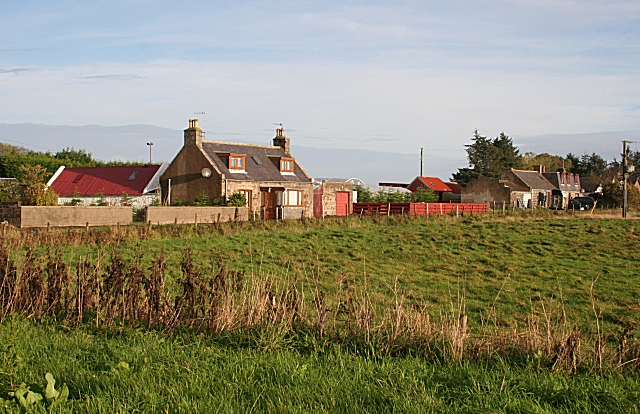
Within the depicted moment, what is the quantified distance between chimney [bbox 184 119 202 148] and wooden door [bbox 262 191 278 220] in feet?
19.1

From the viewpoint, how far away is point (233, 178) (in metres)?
41.4

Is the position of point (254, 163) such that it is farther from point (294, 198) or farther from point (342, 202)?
point (342, 202)

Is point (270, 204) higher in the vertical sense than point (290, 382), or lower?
higher

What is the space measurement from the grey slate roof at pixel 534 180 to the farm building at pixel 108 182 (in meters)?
47.1

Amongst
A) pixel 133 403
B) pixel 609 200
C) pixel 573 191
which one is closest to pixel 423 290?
pixel 133 403

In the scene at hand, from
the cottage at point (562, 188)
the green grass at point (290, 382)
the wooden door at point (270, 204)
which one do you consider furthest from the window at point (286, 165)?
the cottage at point (562, 188)

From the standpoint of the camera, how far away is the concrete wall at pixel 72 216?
92.3 feet

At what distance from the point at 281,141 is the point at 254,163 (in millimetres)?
5270

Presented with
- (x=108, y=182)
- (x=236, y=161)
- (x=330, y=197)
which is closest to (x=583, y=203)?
(x=330, y=197)

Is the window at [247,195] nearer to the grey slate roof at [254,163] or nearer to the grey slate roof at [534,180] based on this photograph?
the grey slate roof at [254,163]

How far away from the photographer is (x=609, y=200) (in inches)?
2707

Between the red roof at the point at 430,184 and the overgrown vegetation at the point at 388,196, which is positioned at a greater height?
the red roof at the point at 430,184

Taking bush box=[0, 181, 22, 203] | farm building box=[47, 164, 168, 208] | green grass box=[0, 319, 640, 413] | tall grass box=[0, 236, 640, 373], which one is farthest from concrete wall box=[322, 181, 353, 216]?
green grass box=[0, 319, 640, 413]

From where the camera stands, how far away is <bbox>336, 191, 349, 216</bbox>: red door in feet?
165
